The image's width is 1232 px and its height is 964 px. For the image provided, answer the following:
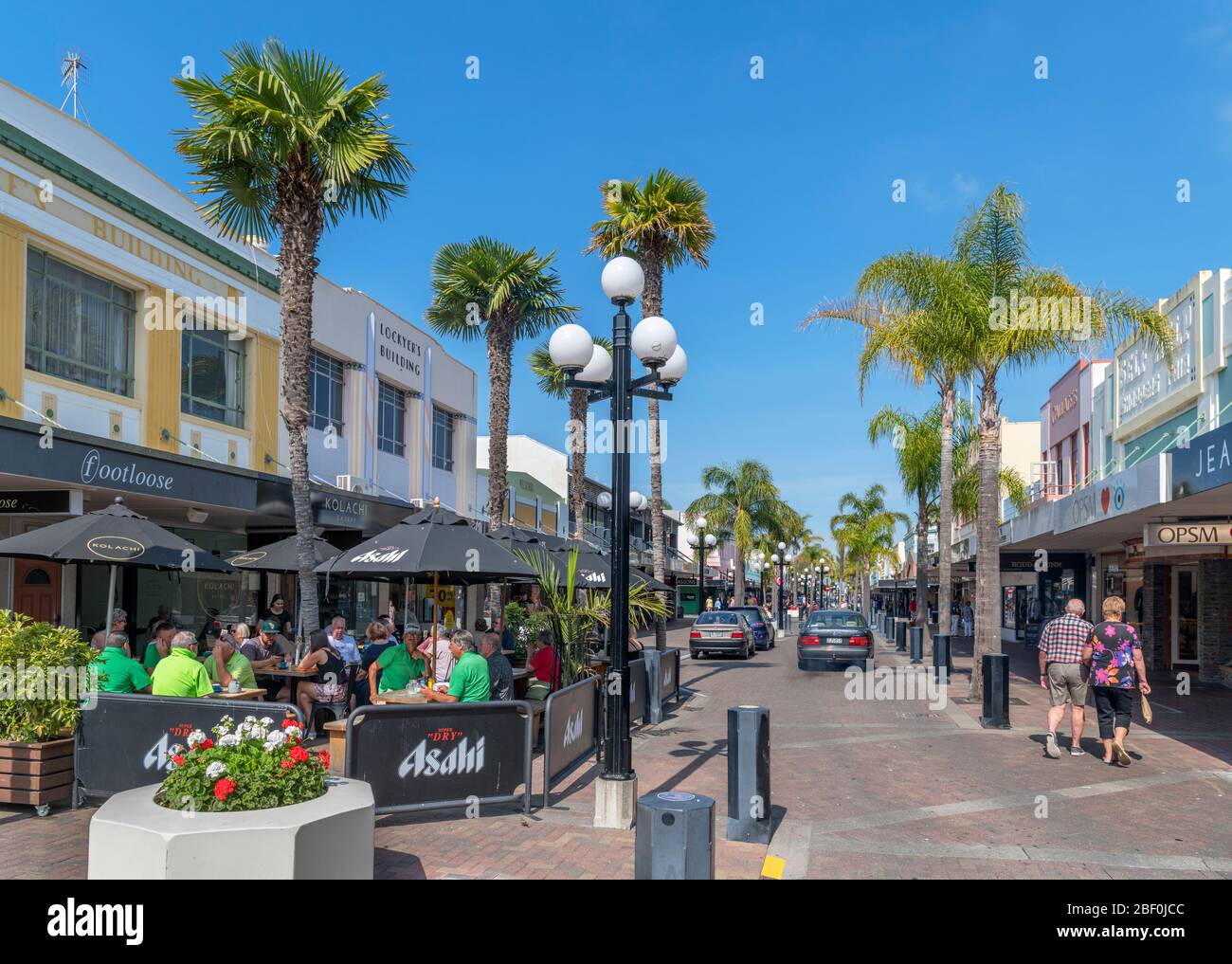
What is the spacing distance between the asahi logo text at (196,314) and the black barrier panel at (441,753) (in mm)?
11393

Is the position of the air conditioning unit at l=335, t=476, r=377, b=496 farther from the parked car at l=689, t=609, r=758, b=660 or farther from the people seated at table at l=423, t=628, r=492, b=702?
the people seated at table at l=423, t=628, r=492, b=702

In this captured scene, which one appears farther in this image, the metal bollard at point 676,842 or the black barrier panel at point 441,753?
the black barrier panel at point 441,753

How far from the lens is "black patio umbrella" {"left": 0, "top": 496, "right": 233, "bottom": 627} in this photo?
10.5m

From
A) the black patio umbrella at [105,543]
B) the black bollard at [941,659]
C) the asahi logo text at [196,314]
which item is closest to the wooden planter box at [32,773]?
the black patio umbrella at [105,543]

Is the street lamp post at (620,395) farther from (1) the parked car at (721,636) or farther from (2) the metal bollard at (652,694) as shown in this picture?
(1) the parked car at (721,636)

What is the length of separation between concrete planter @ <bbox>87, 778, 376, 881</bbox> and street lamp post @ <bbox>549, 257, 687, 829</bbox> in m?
3.06

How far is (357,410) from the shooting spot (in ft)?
79.3

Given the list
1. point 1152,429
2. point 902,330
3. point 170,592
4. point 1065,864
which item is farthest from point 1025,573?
point 1065,864

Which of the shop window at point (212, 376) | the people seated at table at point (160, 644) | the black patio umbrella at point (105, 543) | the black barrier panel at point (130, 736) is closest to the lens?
the black barrier panel at point (130, 736)

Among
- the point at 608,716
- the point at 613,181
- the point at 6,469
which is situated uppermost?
the point at 613,181

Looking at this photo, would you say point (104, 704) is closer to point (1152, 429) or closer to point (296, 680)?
point (296, 680)

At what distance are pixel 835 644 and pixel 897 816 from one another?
15.2 meters

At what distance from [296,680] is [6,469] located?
4360 millimetres

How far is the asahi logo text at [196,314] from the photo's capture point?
1627cm
